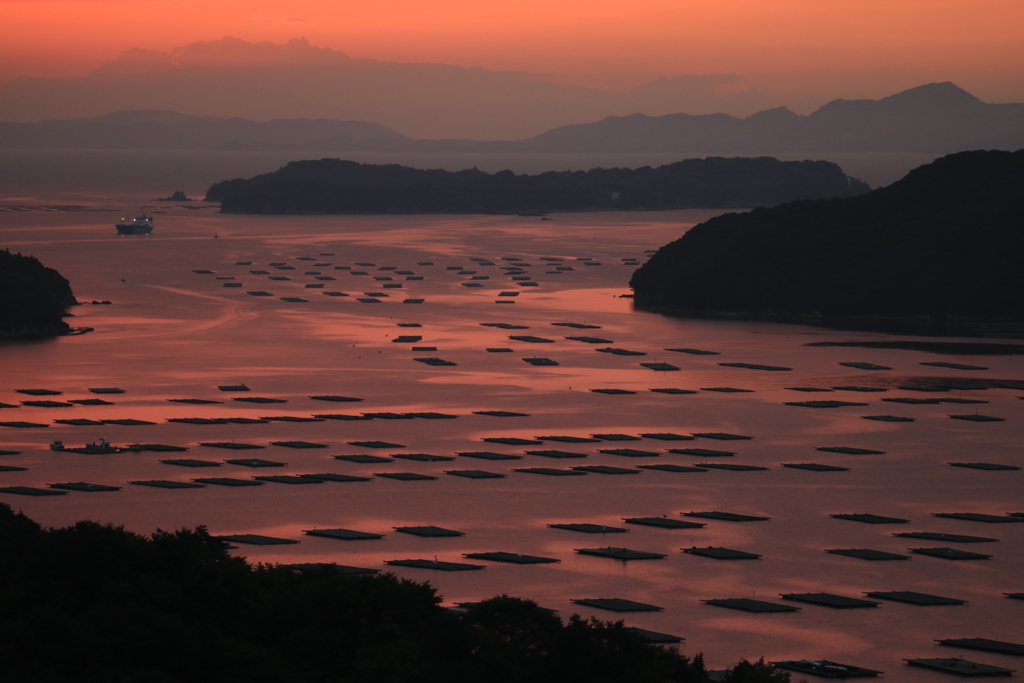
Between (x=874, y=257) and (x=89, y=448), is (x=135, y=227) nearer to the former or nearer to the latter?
(x=874, y=257)

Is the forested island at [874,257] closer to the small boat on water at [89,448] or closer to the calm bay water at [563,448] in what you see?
the calm bay water at [563,448]

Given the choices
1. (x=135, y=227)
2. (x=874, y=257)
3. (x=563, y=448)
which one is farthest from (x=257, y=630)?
(x=135, y=227)

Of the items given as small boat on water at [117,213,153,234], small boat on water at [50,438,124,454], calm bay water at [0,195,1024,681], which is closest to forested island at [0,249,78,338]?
calm bay water at [0,195,1024,681]

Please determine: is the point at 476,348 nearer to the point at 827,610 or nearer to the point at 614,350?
the point at 614,350

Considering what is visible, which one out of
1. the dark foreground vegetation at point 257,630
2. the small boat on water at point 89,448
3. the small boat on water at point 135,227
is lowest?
the small boat on water at point 89,448

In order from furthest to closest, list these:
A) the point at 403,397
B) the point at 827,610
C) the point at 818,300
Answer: the point at 818,300, the point at 403,397, the point at 827,610

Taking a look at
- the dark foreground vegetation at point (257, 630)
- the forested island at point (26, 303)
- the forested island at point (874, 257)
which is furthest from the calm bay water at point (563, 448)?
the dark foreground vegetation at point (257, 630)

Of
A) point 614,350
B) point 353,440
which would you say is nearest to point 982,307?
point 614,350
